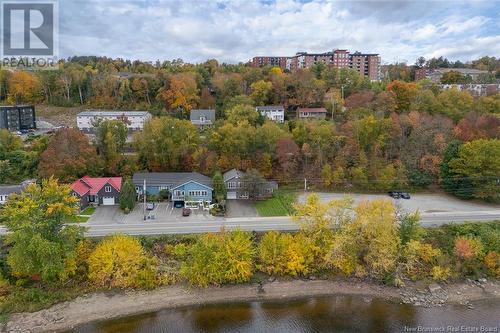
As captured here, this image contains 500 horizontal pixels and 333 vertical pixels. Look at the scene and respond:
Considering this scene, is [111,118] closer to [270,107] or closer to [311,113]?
[270,107]

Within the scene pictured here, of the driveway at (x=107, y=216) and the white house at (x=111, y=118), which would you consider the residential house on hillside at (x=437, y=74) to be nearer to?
the white house at (x=111, y=118)

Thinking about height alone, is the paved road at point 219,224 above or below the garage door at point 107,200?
below

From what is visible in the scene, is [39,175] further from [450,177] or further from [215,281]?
[450,177]

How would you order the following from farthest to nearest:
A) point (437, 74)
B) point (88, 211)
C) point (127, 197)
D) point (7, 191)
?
point (437, 74) → point (7, 191) → point (88, 211) → point (127, 197)

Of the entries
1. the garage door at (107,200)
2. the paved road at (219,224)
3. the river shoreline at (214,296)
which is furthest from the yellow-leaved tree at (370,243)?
the garage door at (107,200)

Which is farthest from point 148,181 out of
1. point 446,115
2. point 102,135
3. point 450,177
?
point 446,115

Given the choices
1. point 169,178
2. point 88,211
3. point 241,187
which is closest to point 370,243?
point 241,187
